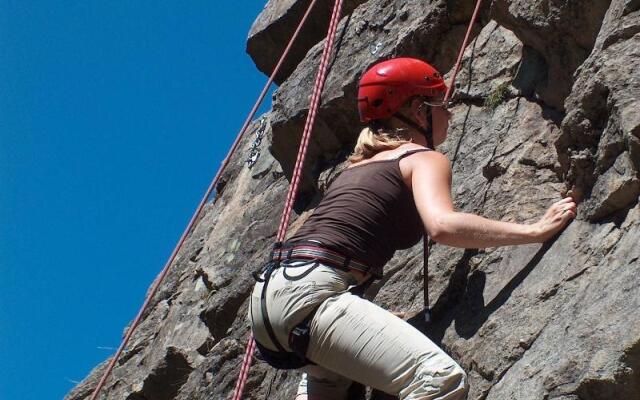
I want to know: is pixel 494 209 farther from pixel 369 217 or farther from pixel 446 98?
pixel 369 217

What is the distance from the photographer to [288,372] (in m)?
7.28

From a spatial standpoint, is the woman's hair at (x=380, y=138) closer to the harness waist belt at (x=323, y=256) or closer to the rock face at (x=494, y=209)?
the harness waist belt at (x=323, y=256)

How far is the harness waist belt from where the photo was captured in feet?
17.5

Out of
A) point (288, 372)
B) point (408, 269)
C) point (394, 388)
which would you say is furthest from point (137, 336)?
point (394, 388)

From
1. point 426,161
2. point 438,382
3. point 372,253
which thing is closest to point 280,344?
point 372,253

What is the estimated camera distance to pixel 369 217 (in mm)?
5441

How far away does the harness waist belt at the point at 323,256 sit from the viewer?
5344mm

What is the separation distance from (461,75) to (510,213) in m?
2.07

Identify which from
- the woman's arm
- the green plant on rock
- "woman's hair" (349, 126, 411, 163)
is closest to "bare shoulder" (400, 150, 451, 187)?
the woman's arm

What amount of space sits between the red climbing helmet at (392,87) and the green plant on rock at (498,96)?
1.49 meters

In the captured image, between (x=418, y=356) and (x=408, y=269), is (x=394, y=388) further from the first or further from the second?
(x=408, y=269)

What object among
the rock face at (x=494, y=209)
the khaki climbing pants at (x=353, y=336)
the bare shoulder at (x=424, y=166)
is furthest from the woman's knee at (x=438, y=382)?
the bare shoulder at (x=424, y=166)

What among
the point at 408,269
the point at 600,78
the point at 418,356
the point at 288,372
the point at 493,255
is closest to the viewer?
the point at 418,356

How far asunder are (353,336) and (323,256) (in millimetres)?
453
